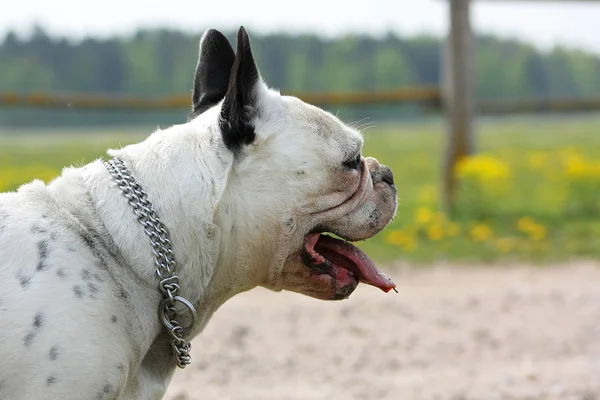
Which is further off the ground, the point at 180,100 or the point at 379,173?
the point at 379,173

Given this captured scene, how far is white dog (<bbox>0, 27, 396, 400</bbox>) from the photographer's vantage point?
7.63ft

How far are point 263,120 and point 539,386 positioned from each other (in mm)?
2523

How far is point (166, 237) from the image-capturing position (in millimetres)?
2570

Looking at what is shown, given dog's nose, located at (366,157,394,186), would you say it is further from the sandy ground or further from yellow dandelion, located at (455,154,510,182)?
yellow dandelion, located at (455,154,510,182)

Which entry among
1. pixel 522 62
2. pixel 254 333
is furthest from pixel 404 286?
pixel 522 62

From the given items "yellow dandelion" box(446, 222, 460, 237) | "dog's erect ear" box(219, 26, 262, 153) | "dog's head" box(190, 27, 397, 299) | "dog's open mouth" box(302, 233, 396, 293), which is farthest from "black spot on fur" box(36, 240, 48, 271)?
"yellow dandelion" box(446, 222, 460, 237)

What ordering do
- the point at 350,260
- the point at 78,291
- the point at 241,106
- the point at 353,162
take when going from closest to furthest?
the point at 78,291
the point at 241,106
the point at 353,162
the point at 350,260

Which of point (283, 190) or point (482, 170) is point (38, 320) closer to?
point (283, 190)

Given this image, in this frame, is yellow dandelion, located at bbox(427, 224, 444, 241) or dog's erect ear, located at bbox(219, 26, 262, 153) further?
yellow dandelion, located at bbox(427, 224, 444, 241)

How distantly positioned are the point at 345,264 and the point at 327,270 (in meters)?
0.12

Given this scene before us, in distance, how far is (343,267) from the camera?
3.00m

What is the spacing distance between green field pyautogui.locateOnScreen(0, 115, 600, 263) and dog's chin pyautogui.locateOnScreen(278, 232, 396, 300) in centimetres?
273

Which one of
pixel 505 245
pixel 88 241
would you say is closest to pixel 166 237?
pixel 88 241

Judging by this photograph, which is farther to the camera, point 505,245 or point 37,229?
point 505,245
